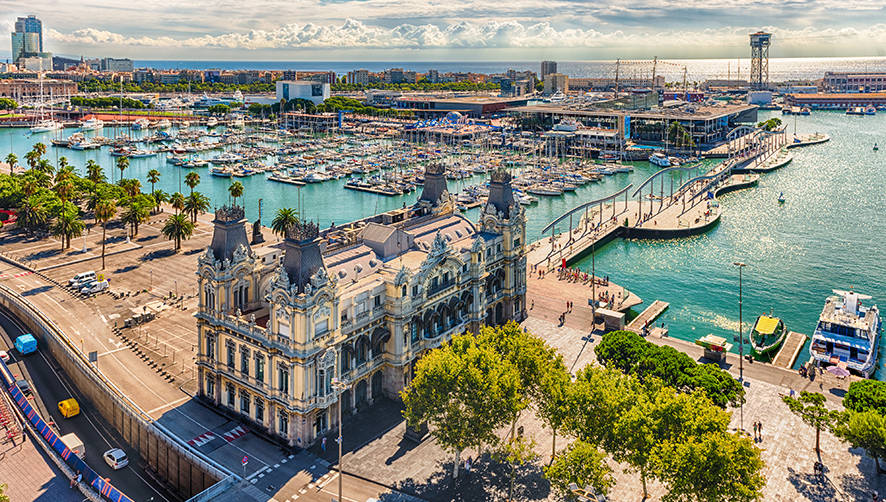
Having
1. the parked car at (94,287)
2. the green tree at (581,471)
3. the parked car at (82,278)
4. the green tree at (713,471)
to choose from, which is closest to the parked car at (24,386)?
the parked car at (94,287)

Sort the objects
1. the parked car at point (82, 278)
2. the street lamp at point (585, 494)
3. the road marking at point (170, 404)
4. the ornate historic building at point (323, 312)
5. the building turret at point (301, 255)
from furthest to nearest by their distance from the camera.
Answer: the parked car at point (82, 278), the road marking at point (170, 404), the ornate historic building at point (323, 312), the building turret at point (301, 255), the street lamp at point (585, 494)

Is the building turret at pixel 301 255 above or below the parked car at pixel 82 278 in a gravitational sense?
above

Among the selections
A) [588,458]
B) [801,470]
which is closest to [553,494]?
[588,458]

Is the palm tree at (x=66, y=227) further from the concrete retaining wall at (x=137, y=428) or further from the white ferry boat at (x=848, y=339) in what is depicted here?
the white ferry boat at (x=848, y=339)

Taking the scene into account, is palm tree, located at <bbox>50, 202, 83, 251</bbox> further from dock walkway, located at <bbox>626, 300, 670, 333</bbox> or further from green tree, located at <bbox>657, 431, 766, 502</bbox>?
green tree, located at <bbox>657, 431, 766, 502</bbox>

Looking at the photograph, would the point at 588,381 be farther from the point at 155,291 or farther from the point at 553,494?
the point at 155,291
